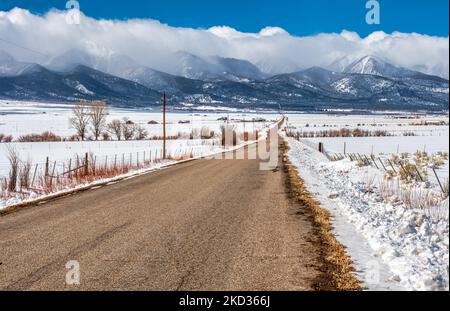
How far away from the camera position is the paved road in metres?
6.77

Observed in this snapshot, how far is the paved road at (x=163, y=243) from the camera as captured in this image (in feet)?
22.2

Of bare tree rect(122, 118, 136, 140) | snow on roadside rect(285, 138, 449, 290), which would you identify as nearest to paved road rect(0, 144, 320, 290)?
snow on roadside rect(285, 138, 449, 290)

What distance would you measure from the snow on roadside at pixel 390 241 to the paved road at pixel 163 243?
84cm

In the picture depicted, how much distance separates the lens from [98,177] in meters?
23.4

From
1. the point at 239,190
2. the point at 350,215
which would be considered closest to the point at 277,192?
the point at 239,190

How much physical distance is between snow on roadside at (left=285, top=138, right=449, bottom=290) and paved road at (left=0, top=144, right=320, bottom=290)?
0.84 m

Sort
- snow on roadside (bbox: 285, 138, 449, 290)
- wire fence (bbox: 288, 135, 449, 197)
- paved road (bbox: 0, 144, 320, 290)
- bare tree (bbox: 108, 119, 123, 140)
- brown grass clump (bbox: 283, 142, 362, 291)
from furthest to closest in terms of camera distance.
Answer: bare tree (bbox: 108, 119, 123, 140)
wire fence (bbox: 288, 135, 449, 197)
paved road (bbox: 0, 144, 320, 290)
brown grass clump (bbox: 283, 142, 362, 291)
snow on roadside (bbox: 285, 138, 449, 290)

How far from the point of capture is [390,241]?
834 cm

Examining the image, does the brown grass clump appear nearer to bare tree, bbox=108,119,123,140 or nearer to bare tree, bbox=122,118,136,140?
bare tree, bbox=122,118,136,140

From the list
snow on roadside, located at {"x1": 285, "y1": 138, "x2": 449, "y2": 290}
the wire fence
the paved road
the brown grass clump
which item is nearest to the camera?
snow on roadside, located at {"x1": 285, "y1": 138, "x2": 449, "y2": 290}

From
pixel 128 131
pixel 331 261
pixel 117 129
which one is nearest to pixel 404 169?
pixel 331 261

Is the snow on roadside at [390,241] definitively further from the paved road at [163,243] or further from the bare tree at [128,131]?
the bare tree at [128,131]

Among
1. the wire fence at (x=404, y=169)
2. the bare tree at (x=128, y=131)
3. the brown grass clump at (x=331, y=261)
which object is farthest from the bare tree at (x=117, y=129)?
the brown grass clump at (x=331, y=261)
